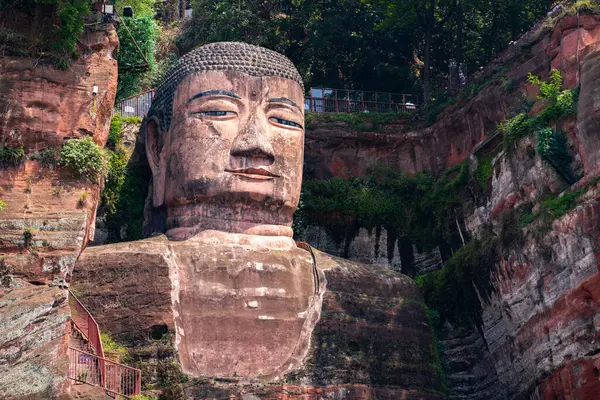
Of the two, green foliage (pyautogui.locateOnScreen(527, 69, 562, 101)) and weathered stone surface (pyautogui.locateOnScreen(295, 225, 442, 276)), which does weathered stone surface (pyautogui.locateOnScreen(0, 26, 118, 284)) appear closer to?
weathered stone surface (pyautogui.locateOnScreen(295, 225, 442, 276))

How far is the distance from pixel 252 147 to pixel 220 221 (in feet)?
5.17

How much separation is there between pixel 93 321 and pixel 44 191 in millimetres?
2556

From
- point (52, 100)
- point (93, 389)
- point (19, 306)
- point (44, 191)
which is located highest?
point (52, 100)

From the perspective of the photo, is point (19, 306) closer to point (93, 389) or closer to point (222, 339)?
point (93, 389)

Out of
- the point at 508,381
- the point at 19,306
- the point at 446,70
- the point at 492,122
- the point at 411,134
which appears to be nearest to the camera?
the point at 19,306

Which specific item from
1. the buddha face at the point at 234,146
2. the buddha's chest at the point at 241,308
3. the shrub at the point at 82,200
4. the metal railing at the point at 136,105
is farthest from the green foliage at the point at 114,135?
the shrub at the point at 82,200

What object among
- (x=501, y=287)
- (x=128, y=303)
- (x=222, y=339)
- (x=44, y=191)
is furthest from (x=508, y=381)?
(x=44, y=191)

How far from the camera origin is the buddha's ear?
2511cm

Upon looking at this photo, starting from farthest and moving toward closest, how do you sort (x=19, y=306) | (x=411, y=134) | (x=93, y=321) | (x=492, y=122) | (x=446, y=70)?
(x=446, y=70), (x=411, y=134), (x=492, y=122), (x=93, y=321), (x=19, y=306)

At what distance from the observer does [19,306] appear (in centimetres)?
1955

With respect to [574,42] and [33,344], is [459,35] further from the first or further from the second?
[33,344]

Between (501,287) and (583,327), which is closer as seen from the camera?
(583,327)

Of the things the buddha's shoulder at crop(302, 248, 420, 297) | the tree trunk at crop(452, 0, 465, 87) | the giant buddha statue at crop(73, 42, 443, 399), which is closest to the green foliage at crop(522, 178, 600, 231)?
the buddha's shoulder at crop(302, 248, 420, 297)

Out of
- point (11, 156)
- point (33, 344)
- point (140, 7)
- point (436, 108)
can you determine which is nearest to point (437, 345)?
point (436, 108)
